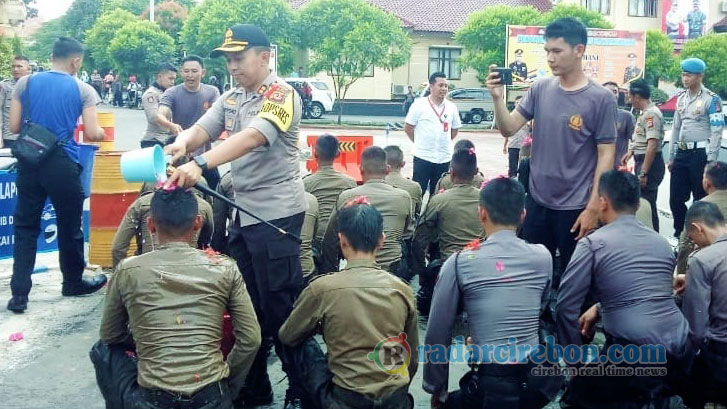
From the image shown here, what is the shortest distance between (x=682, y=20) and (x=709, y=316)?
1725 inches

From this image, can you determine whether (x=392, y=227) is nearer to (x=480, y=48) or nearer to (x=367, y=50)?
(x=367, y=50)

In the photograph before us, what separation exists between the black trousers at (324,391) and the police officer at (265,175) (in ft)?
0.56

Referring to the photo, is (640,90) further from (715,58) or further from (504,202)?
(715,58)

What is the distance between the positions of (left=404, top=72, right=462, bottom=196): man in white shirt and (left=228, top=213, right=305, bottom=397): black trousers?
439cm

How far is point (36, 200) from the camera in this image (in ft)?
19.6

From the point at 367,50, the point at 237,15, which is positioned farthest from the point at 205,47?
the point at 367,50

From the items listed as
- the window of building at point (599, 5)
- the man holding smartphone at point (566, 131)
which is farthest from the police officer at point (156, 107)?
the window of building at point (599, 5)

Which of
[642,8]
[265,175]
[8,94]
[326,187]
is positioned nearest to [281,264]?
[265,175]

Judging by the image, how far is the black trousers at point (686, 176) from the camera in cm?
866

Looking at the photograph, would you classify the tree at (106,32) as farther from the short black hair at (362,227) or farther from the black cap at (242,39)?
the short black hair at (362,227)

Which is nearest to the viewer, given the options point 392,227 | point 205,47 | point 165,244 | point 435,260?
point 165,244

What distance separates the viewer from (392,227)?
5.87 meters

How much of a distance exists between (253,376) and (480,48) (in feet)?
106

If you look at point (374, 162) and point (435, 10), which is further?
point (435, 10)
